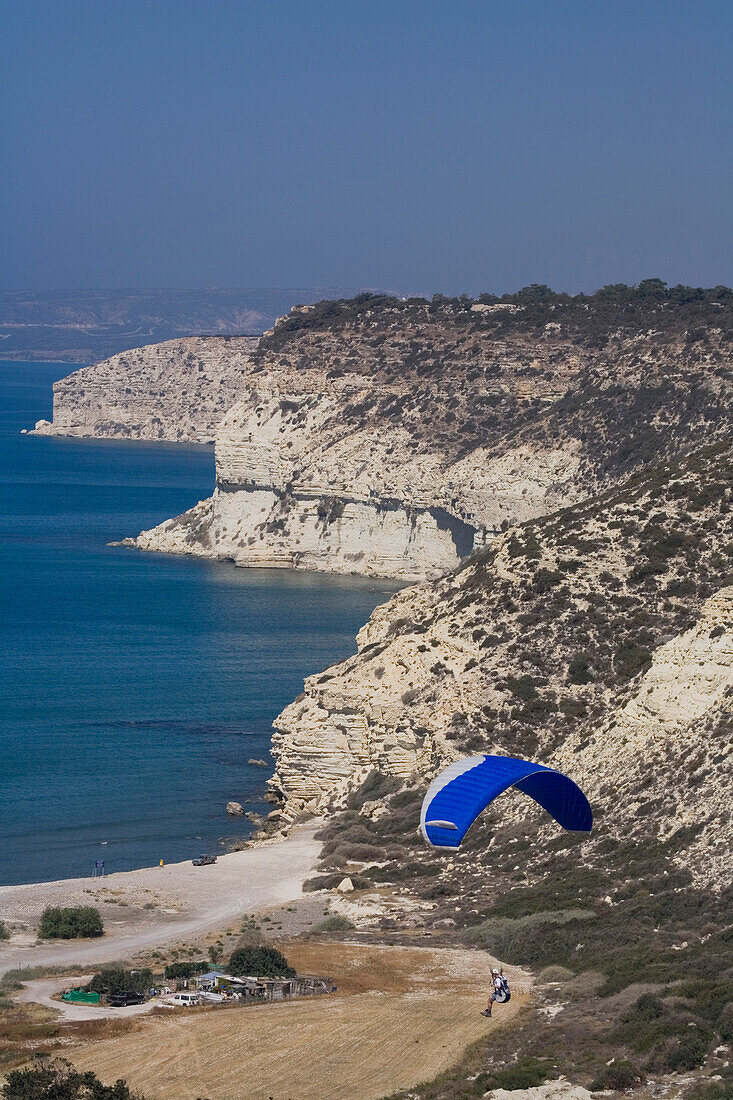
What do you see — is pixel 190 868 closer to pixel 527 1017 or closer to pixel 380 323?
pixel 527 1017

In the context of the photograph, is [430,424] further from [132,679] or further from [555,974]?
[555,974]

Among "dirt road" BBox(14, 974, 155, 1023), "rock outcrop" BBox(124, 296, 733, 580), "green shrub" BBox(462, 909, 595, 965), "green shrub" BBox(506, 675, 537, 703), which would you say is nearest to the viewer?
"dirt road" BBox(14, 974, 155, 1023)

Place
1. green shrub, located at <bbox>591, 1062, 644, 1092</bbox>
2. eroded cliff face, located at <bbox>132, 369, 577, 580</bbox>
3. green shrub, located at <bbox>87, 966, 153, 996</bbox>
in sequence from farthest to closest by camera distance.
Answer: eroded cliff face, located at <bbox>132, 369, 577, 580</bbox> → green shrub, located at <bbox>87, 966, 153, 996</bbox> → green shrub, located at <bbox>591, 1062, 644, 1092</bbox>


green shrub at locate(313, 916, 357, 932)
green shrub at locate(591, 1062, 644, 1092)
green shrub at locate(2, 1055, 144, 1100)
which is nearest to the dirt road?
green shrub at locate(2, 1055, 144, 1100)

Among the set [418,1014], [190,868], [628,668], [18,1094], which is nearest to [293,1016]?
[418,1014]

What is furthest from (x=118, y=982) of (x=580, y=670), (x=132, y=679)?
(x=132, y=679)

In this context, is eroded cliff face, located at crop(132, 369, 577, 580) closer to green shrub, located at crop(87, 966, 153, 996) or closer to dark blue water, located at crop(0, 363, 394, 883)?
dark blue water, located at crop(0, 363, 394, 883)

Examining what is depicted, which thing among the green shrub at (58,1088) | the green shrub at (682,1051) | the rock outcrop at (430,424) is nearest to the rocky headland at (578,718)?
the green shrub at (682,1051)
